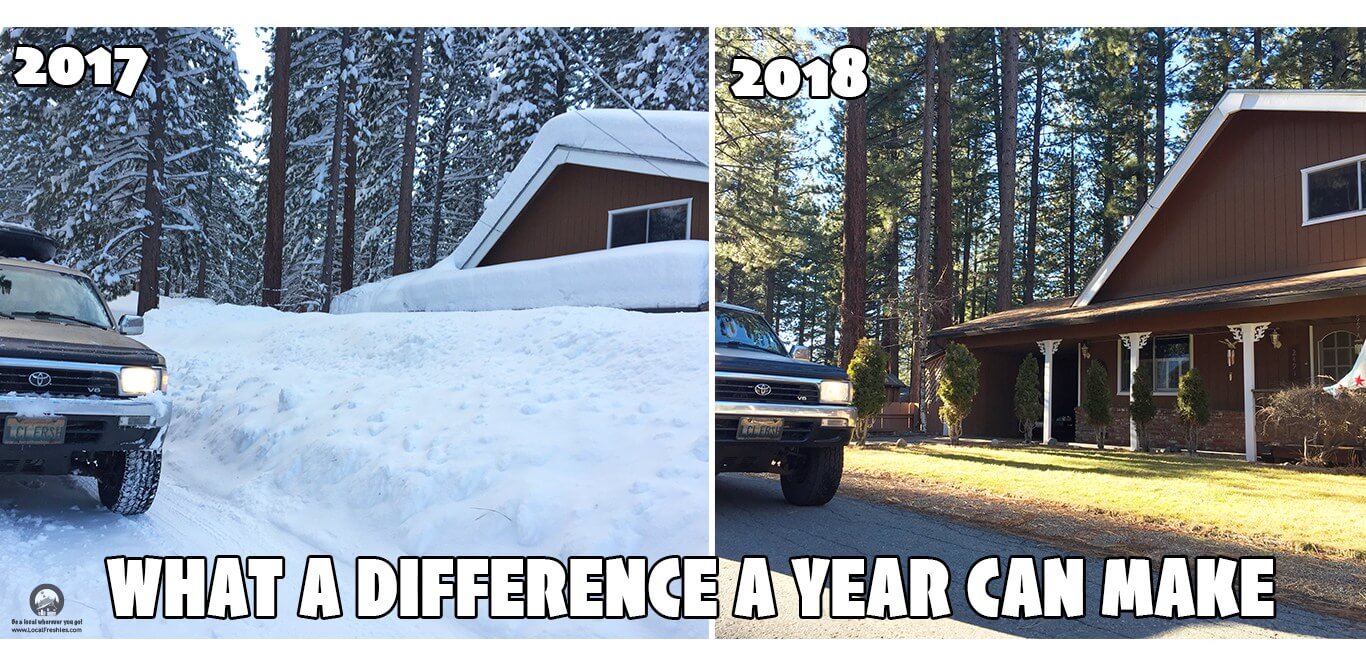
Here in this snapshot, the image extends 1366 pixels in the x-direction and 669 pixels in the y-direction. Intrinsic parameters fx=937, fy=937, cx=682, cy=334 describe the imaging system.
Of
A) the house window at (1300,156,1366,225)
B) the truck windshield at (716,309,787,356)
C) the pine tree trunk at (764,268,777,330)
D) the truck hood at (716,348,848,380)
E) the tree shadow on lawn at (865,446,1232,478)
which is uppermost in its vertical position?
the house window at (1300,156,1366,225)

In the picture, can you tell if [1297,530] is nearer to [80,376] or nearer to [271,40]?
[80,376]

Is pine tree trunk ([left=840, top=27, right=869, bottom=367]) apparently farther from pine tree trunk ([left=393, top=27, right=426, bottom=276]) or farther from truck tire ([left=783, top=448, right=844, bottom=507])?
truck tire ([left=783, top=448, right=844, bottom=507])

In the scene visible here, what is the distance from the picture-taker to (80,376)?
4531 millimetres

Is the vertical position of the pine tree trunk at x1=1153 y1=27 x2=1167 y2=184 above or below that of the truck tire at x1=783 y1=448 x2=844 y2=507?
above

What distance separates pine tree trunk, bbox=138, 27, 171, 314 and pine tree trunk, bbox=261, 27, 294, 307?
0.96m

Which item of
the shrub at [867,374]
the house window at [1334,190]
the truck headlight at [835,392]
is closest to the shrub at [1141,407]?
the house window at [1334,190]

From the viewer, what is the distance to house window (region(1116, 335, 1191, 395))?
15.9m

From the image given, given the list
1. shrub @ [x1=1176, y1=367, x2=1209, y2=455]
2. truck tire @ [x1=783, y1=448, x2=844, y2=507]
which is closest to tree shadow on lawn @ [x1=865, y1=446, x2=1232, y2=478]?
shrub @ [x1=1176, y1=367, x2=1209, y2=455]

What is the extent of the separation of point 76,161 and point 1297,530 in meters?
9.17

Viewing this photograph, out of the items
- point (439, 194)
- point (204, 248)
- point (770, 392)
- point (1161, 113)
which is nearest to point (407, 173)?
point (439, 194)

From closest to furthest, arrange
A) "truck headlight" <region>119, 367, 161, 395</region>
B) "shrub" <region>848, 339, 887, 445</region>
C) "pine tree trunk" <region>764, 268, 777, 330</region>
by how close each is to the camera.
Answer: "truck headlight" <region>119, 367, 161, 395</region>
"shrub" <region>848, 339, 887, 445</region>
"pine tree trunk" <region>764, 268, 777, 330</region>

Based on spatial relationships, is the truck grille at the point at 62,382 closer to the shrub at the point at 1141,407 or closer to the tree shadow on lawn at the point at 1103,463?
the tree shadow on lawn at the point at 1103,463

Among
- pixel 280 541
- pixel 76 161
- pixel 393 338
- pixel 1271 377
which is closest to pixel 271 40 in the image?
pixel 76 161

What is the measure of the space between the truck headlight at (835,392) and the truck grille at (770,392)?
0.14 feet
